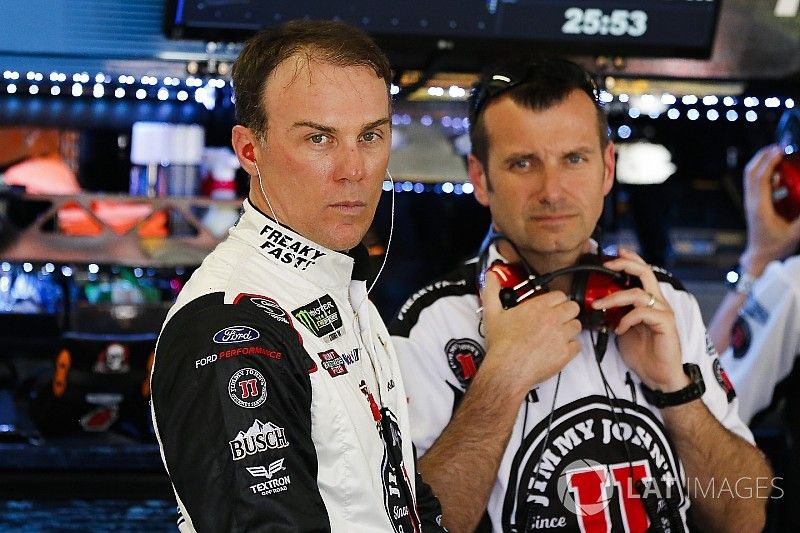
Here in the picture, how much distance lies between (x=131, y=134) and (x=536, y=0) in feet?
4.01

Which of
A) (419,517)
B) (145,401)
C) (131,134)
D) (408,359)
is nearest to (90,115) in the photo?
(131,134)

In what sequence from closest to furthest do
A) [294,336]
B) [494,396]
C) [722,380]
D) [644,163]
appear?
[294,336] → [494,396] → [722,380] → [644,163]

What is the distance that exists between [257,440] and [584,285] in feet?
3.25

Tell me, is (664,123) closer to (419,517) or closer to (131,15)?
(131,15)

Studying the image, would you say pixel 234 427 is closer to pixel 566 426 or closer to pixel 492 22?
pixel 566 426

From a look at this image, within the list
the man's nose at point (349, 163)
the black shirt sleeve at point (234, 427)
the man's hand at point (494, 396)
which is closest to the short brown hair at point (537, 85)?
the man's hand at point (494, 396)

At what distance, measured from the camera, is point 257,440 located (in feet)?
3.99

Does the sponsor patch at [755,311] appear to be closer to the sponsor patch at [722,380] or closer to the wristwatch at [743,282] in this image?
the wristwatch at [743,282]

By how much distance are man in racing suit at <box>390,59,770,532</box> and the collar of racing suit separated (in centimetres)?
58

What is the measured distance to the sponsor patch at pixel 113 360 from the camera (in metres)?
2.89

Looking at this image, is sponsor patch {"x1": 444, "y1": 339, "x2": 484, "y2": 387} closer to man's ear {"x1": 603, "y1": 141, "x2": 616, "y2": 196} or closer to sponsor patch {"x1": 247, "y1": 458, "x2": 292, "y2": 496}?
man's ear {"x1": 603, "y1": 141, "x2": 616, "y2": 196}

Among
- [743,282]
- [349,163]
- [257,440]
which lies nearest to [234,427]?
[257,440]

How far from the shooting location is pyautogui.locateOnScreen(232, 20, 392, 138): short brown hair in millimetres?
1415

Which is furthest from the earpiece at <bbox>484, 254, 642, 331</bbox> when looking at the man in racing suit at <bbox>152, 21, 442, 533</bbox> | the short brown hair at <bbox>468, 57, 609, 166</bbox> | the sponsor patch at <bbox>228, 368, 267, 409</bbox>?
the sponsor patch at <bbox>228, 368, 267, 409</bbox>
